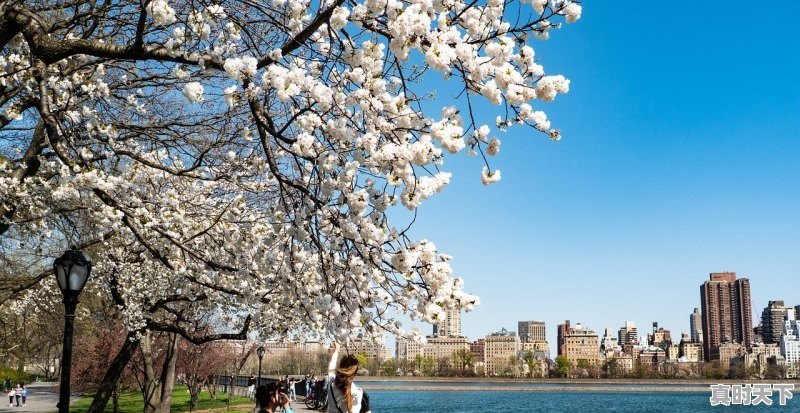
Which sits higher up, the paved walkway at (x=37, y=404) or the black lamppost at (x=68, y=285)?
the black lamppost at (x=68, y=285)

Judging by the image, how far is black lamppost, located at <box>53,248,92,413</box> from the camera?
24.4 ft

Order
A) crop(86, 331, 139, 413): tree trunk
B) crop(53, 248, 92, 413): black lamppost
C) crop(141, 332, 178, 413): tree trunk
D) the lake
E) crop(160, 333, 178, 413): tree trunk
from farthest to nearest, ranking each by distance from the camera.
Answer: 1. the lake
2. crop(160, 333, 178, 413): tree trunk
3. crop(141, 332, 178, 413): tree trunk
4. crop(86, 331, 139, 413): tree trunk
5. crop(53, 248, 92, 413): black lamppost

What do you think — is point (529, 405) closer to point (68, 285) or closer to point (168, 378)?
point (168, 378)

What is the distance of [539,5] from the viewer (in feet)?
17.3

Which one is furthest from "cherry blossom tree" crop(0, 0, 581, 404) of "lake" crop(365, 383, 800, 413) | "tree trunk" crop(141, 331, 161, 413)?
"lake" crop(365, 383, 800, 413)

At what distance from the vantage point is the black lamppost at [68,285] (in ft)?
24.4

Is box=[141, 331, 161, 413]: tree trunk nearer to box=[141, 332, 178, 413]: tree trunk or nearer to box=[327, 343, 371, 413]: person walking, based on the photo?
box=[141, 332, 178, 413]: tree trunk

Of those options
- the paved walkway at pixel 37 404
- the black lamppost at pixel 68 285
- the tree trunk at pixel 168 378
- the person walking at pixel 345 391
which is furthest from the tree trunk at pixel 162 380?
the person walking at pixel 345 391

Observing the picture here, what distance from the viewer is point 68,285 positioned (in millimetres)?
7578

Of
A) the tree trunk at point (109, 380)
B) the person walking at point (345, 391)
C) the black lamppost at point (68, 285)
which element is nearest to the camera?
the person walking at point (345, 391)

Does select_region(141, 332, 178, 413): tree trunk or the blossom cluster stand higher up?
the blossom cluster

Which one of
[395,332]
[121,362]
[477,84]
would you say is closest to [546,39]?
[477,84]

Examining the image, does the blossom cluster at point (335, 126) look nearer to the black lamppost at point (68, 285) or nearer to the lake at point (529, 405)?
the black lamppost at point (68, 285)

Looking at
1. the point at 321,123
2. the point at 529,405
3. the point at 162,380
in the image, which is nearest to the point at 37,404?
the point at 162,380
